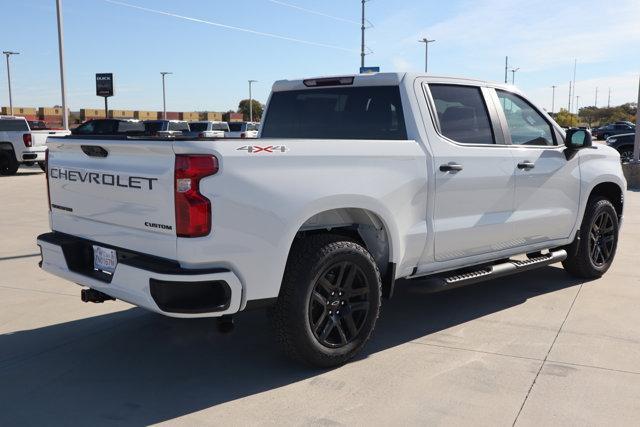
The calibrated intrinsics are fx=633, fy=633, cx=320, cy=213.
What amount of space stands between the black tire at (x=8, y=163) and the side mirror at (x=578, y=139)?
58.1 ft

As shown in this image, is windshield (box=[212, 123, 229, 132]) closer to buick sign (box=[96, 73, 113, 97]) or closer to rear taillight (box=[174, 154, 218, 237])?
buick sign (box=[96, 73, 113, 97])

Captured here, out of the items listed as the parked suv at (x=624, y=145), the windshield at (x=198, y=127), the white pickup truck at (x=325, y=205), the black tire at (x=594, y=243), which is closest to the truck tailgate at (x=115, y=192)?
the white pickup truck at (x=325, y=205)

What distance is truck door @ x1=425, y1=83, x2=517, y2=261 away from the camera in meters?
4.63

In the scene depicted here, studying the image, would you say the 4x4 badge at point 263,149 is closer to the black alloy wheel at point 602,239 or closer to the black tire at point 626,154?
the black alloy wheel at point 602,239

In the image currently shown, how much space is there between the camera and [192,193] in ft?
11.0

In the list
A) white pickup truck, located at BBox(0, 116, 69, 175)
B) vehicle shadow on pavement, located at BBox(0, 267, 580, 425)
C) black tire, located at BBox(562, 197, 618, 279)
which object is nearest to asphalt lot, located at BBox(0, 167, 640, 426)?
vehicle shadow on pavement, located at BBox(0, 267, 580, 425)

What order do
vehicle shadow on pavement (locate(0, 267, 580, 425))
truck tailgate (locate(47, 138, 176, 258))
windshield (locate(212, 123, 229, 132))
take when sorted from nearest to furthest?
truck tailgate (locate(47, 138, 176, 258)) < vehicle shadow on pavement (locate(0, 267, 580, 425)) < windshield (locate(212, 123, 229, 132))

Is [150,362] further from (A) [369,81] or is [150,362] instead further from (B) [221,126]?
(B) [221,126]

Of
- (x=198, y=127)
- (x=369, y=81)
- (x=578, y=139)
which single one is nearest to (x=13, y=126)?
(x=198, y=127)

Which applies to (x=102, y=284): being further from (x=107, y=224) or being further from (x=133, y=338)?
(x=133, y=338)

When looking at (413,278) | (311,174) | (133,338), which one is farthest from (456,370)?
(133,338)

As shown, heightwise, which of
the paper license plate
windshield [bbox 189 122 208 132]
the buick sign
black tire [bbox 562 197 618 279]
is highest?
the buick sign

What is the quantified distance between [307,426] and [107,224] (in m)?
1.71

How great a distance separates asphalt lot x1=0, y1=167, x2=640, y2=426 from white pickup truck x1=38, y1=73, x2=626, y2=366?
39cm
